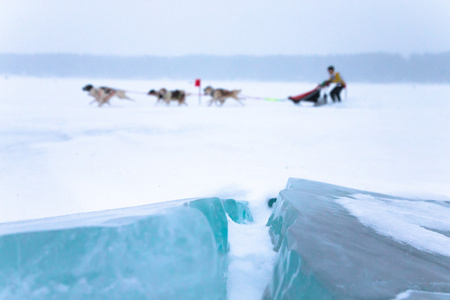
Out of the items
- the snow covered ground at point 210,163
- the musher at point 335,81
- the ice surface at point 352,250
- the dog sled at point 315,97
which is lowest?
the snow covered ground at point 210,163

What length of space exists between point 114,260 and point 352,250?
17.3 inches

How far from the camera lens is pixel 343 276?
0.54m

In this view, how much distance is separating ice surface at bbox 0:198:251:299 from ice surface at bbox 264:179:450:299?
0.15m

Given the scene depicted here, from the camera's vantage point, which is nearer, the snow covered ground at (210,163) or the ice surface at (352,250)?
the ice surface at (352,250)

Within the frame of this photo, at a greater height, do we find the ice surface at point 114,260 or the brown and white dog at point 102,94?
the brown and white dog at point 102,94

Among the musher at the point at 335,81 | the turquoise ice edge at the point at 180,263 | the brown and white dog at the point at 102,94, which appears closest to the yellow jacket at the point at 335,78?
the musher at the point at 335,81

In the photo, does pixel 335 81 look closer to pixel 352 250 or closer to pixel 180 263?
pixel 352 250

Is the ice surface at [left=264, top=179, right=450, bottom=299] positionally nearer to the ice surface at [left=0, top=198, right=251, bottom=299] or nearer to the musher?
the ice surface at [left=0, top=198, right=251, bottom=299]

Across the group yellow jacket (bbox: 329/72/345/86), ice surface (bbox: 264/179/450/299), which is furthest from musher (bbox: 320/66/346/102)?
ice surface (bbox: 264/179/450/299)

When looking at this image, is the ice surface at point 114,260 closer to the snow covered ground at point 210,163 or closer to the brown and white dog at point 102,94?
the snow covered ground at point 210,163

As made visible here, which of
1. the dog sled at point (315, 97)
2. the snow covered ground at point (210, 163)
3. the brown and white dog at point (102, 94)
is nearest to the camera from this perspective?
the snow covered ground at point (210, 163)

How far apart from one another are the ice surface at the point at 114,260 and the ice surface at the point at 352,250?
0.15 m

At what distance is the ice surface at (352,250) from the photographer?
538mm

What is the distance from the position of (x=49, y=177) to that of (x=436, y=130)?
338 centimetres
